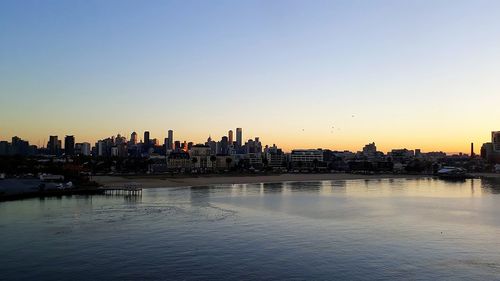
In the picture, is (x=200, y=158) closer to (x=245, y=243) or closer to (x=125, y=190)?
(x=125, y=190)

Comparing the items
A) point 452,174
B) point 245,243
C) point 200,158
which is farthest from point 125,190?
point 452,174

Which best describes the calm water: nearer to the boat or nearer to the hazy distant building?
the boat

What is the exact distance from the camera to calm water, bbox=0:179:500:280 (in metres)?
25.0

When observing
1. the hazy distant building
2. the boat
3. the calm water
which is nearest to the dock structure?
the calm water

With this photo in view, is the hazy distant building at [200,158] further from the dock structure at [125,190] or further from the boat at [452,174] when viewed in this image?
the dock structure at [125,190]

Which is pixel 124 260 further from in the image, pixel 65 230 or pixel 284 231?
pixel 284 231

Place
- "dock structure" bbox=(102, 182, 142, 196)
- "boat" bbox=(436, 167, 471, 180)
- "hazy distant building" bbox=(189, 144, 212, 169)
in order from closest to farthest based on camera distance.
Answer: "dock structure" bbox=(102, 182, 142, 196) < "boat" bbox=(436, 167, 471, 180) < "hazy distant building" bbox=(189, 144, 212, 169)

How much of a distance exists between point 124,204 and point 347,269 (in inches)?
1612

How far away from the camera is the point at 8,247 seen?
30.6 m

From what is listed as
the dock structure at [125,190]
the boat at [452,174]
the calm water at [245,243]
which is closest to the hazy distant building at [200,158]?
the boat at [452,174]

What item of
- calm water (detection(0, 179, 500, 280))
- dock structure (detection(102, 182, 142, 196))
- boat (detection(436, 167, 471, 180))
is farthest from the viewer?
boat (detection(436, 167, 471, 180))

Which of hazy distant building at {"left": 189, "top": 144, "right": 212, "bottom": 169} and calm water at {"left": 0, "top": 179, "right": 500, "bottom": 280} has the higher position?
hazy distant building at {"left": 189, "top": 144, "right": 212, "bottom": 169}

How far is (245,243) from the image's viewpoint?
3256 cm

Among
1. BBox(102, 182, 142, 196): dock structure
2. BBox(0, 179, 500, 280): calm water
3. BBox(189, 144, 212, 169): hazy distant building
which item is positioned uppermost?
BBox(189, 144, 212, 169): hazy distant building
